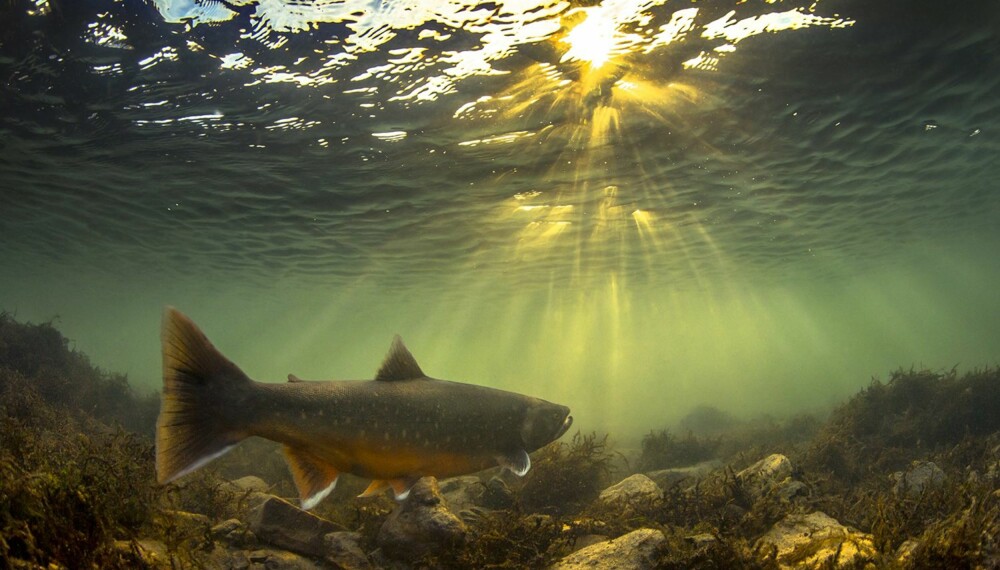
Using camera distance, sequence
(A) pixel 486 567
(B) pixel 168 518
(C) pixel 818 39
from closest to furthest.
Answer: (B) pixel 168 518
(A) pixel 486 567
(C) pixel 818 39

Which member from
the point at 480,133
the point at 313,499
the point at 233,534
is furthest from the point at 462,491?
the point at 480,133

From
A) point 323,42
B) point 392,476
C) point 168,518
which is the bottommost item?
point 392,476

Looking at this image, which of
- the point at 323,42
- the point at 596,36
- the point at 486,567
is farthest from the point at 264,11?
the point at 486,567

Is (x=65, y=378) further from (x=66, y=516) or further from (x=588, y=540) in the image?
(x=588, y=540)

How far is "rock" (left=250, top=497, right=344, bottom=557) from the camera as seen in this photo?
4.92m

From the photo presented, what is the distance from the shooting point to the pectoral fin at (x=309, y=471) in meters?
4.37

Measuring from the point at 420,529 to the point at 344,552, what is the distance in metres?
0.78

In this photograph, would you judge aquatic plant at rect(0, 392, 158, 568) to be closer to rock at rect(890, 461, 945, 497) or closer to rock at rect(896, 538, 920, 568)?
rock at rect(896, 538, 920, 568)

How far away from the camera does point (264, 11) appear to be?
8484mm

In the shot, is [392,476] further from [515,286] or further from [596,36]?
[515,286]

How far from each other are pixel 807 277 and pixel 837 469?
1716 inches

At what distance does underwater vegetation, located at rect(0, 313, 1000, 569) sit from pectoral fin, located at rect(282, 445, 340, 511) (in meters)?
0.82

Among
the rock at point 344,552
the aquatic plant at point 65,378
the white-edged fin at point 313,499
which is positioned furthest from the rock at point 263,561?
the aquatic plant at point 65,378

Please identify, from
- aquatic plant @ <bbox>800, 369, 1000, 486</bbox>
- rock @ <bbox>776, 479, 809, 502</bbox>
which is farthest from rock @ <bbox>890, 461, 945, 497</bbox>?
aquatic plant @ <bbox>800, 369, 1000, 486</bbox>
